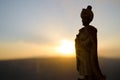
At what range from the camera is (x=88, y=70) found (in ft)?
45.5

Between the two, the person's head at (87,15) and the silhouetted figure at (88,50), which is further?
the person's head at (87,15)

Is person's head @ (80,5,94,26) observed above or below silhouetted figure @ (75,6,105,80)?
above

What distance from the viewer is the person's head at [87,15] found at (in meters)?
14.0

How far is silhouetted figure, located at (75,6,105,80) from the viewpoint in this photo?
1383cm

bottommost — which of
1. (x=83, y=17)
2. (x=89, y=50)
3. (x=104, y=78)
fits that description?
(x=104, y=78)

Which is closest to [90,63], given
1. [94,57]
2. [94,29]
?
[94,57]

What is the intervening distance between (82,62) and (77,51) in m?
0.54

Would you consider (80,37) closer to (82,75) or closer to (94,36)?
(94,36)

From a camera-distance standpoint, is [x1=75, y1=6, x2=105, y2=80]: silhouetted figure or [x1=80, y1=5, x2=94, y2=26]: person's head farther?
[x1=80, y1=5, x2=94, y2=26]: person's head

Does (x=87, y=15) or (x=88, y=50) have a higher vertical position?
(x=87, y=15)

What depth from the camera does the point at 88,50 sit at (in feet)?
45.9

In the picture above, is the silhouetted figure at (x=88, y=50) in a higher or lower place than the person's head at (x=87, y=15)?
lower

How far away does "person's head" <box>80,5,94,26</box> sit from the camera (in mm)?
14039

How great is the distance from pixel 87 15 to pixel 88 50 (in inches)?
52.4
